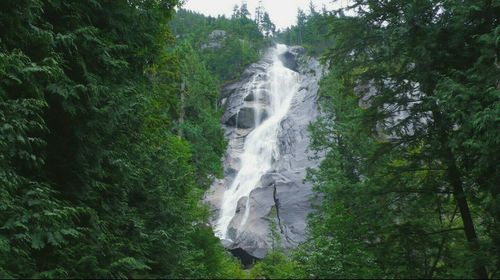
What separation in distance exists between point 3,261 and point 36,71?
2.86 m

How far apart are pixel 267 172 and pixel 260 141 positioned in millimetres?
8275

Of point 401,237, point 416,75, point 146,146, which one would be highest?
point 416,75

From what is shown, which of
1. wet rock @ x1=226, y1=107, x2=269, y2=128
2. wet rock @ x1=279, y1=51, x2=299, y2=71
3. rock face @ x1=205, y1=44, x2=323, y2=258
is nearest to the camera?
rock face @ x1=205, y1=44, x2=323, y2=258

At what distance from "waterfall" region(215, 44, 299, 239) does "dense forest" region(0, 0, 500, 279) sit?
23099 millimetres

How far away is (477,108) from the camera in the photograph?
7.22m

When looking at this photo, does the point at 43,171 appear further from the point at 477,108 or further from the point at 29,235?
the point at 477,108

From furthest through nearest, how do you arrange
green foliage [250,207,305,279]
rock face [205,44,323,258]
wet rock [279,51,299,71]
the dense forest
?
1. wet rock [279,51,299,71]
2. rock face [205,44,323,258]
3. green foliage [250,207,305,279]
4. the dense forest

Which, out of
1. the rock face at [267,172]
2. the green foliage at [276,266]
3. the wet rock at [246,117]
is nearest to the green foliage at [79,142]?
the green foliage at [276,266]

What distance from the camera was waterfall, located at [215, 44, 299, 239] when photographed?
37156 mm

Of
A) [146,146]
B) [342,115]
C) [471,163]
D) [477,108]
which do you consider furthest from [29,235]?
[342,115]

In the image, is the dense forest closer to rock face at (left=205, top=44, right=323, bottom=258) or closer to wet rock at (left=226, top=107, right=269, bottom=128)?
rock face at (left=205, top=44, right=323, bottom=258)

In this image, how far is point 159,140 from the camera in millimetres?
12797

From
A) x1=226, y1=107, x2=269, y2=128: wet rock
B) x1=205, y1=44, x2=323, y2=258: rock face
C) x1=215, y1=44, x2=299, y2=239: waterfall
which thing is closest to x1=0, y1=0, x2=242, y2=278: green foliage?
x1=205, y1=44, x2=323, y2=258: rock face

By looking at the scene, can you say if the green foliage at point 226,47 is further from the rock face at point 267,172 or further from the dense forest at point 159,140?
the dense forest at point 159,140
